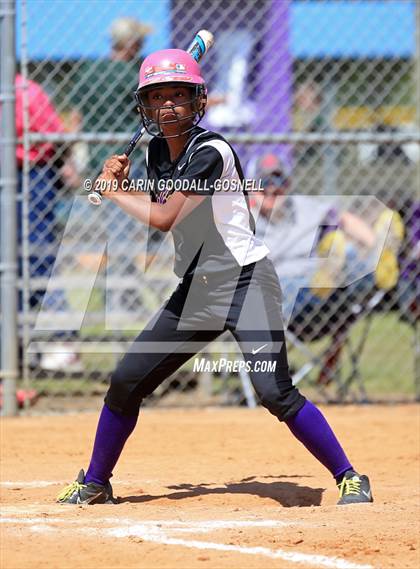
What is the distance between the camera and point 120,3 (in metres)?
7.29

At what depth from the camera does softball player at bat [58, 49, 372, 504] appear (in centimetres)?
430

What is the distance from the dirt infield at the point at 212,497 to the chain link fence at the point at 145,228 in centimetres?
67

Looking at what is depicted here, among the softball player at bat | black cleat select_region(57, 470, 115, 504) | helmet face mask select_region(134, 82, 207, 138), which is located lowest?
black cleat select_region(57, 470, 115, 504)

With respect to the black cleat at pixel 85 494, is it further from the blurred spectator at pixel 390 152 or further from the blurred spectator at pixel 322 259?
the blurred spectator at pixel 390 152

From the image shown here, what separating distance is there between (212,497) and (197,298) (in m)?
0.89

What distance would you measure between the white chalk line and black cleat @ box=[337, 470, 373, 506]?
1.66ft

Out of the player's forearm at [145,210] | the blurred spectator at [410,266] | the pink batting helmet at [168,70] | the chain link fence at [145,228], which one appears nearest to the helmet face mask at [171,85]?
the pink batting helmet at [168,70]

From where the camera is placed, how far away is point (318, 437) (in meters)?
4.34

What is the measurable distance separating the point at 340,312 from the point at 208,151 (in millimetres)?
3657

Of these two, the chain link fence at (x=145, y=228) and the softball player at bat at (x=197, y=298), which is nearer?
the softball player at bat at (x=197, y=298)

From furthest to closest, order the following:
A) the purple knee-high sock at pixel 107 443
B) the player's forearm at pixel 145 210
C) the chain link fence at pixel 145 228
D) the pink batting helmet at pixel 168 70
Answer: the chain link fence at pixel 145 228
the purple knee-high sock at pixel 107 443
the pink batting helmet at pixel 168 70
the player's forearm at pixel 145 210

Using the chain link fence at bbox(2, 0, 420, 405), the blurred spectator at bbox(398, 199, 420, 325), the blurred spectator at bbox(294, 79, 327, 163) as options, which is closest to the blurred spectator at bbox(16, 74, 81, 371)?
the chain link fence at bbox(2, 0, 420, 405)

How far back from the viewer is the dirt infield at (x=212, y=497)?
341 cm

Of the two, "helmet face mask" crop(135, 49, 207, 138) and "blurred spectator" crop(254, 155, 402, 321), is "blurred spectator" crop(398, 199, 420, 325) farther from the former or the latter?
"helmet face mask" crop(135, 49, 207, 138)
